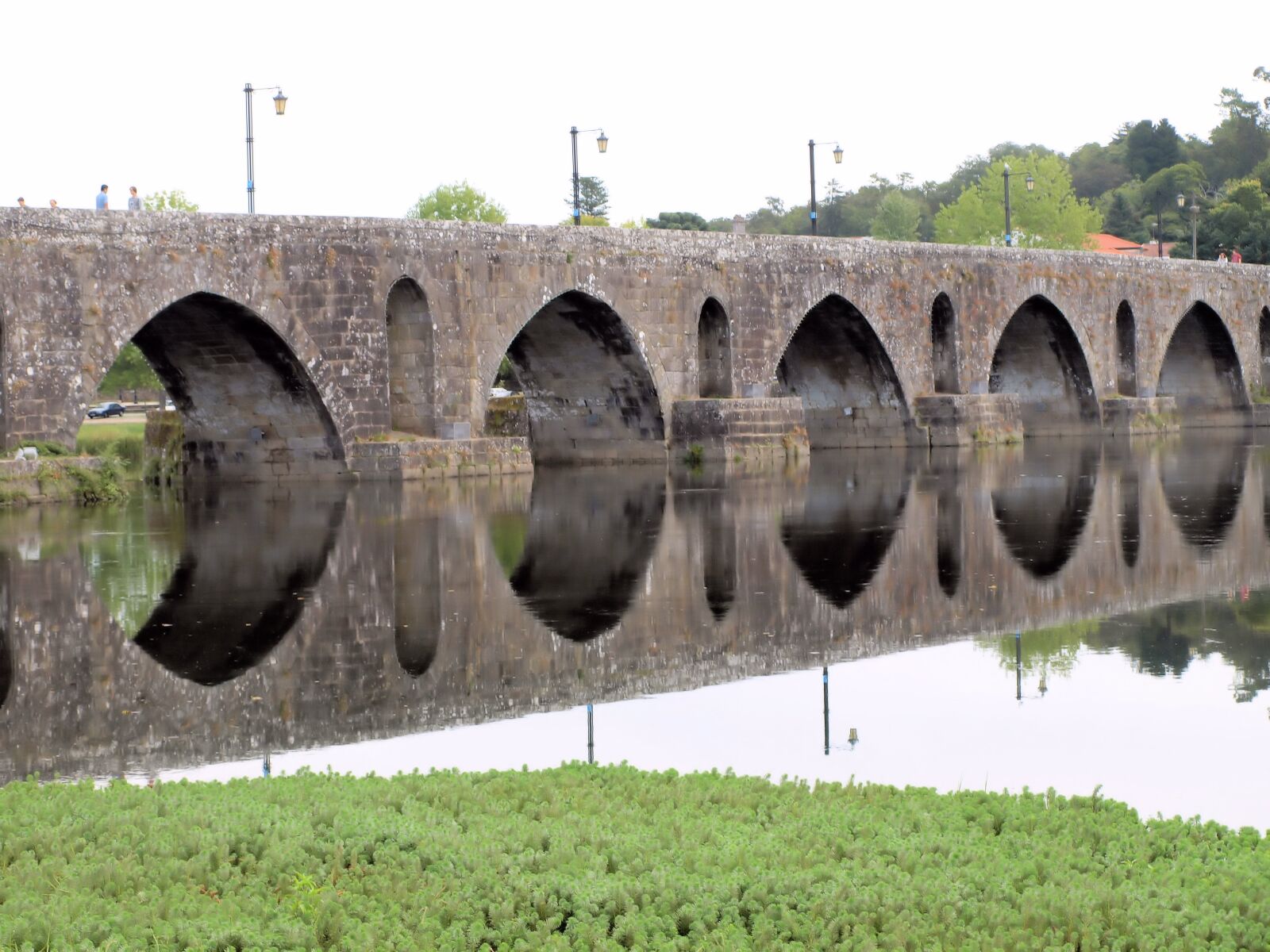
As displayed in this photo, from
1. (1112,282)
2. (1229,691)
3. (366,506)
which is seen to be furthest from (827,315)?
(1229,691)

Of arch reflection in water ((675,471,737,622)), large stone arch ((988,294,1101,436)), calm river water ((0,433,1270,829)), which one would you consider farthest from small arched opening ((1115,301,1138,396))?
calm river water ((0,433,1270,829))

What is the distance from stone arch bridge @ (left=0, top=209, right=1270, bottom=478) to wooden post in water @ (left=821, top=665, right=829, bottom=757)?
15.1 metres

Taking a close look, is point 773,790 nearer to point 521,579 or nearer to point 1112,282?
point 521,579

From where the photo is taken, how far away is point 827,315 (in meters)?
36.5

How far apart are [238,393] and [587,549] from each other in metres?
11.6

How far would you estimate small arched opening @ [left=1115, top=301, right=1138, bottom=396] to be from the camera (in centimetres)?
4406

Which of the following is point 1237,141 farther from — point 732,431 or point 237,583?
point 237,583

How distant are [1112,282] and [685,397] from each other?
15.5 metres

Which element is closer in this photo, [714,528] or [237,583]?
[237,583]

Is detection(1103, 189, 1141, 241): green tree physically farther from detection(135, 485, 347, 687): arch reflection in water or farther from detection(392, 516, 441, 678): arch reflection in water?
detection(392, 516, 441, 678): arch reflection in water

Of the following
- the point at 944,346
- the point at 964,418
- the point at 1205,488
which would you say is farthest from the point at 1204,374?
the point at 1205,488

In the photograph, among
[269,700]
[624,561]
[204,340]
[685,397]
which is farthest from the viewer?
[685,397]

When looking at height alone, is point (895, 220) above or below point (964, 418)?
above

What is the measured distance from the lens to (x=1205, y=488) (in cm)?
2388
